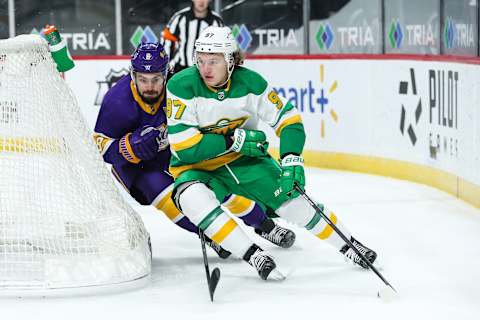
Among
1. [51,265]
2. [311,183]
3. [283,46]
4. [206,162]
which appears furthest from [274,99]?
[283,46]

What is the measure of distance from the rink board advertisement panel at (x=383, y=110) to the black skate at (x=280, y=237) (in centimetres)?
132

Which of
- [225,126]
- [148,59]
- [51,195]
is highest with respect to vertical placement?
[148,59]

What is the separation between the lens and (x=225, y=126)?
4121 millimetres

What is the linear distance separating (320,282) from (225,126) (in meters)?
0.66

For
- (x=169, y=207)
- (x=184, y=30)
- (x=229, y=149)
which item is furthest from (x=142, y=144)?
(x=184, y=30)

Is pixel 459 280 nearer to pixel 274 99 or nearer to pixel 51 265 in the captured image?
pixel 274 99

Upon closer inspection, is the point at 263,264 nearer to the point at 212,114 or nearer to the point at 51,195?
the point at 212,114

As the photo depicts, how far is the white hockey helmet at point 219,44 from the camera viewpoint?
3.98 meters

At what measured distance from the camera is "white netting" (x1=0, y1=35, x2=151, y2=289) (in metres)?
3.87

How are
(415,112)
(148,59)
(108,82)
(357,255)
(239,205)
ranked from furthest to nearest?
1. (108,82)
2. (415,112)
3. (239,205)
4. (148,59)
5. (357,255)

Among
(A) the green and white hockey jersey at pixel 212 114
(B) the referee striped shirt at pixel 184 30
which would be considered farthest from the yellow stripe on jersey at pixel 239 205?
(B) the referee striped shirt at pixel 184 30

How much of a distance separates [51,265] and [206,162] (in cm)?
70

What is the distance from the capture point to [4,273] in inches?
151

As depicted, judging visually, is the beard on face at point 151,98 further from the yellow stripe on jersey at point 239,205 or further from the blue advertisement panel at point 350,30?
the blue advertisement panel at point 350,30
